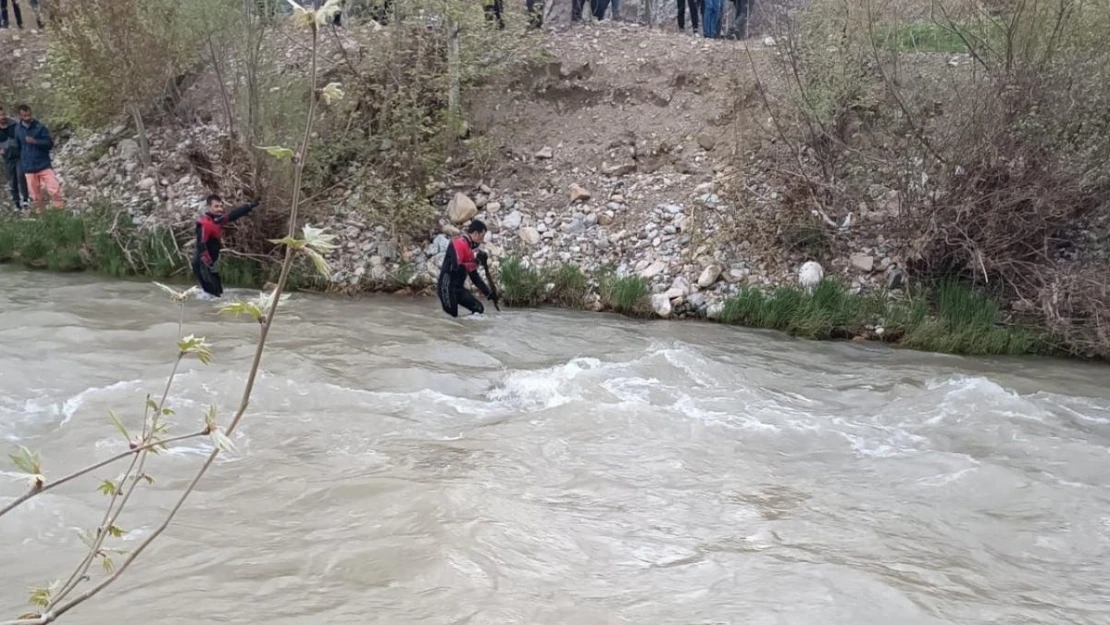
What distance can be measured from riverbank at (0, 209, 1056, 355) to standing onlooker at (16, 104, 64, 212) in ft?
1.69

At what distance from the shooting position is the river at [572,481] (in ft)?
14.3

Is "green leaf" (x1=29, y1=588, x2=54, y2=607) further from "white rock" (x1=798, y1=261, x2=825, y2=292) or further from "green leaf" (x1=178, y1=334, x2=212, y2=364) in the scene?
"white rock" (x1=798, y1=261, x2=825, y2=292)

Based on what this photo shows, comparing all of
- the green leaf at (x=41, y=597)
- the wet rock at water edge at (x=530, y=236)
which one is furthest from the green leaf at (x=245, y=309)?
the wet rock at water edge at (x=530, y=236)

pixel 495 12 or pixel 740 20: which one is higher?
pixel 740 20

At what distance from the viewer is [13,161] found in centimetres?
1444

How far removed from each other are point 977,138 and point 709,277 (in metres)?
3.41

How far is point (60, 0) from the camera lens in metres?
14.0

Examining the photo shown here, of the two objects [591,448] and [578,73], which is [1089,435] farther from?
[578,73]

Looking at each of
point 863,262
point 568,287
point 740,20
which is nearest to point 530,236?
point 568,287

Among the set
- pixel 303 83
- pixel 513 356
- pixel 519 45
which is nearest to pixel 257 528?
pixel 513 356

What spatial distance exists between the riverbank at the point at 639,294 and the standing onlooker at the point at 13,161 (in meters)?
0.64

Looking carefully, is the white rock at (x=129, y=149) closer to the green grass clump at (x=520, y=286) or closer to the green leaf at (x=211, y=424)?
the green grass clump at (x=520, y=286)

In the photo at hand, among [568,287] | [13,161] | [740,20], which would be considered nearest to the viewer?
[568,287]

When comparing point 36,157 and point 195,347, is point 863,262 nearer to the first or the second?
point 195,347
